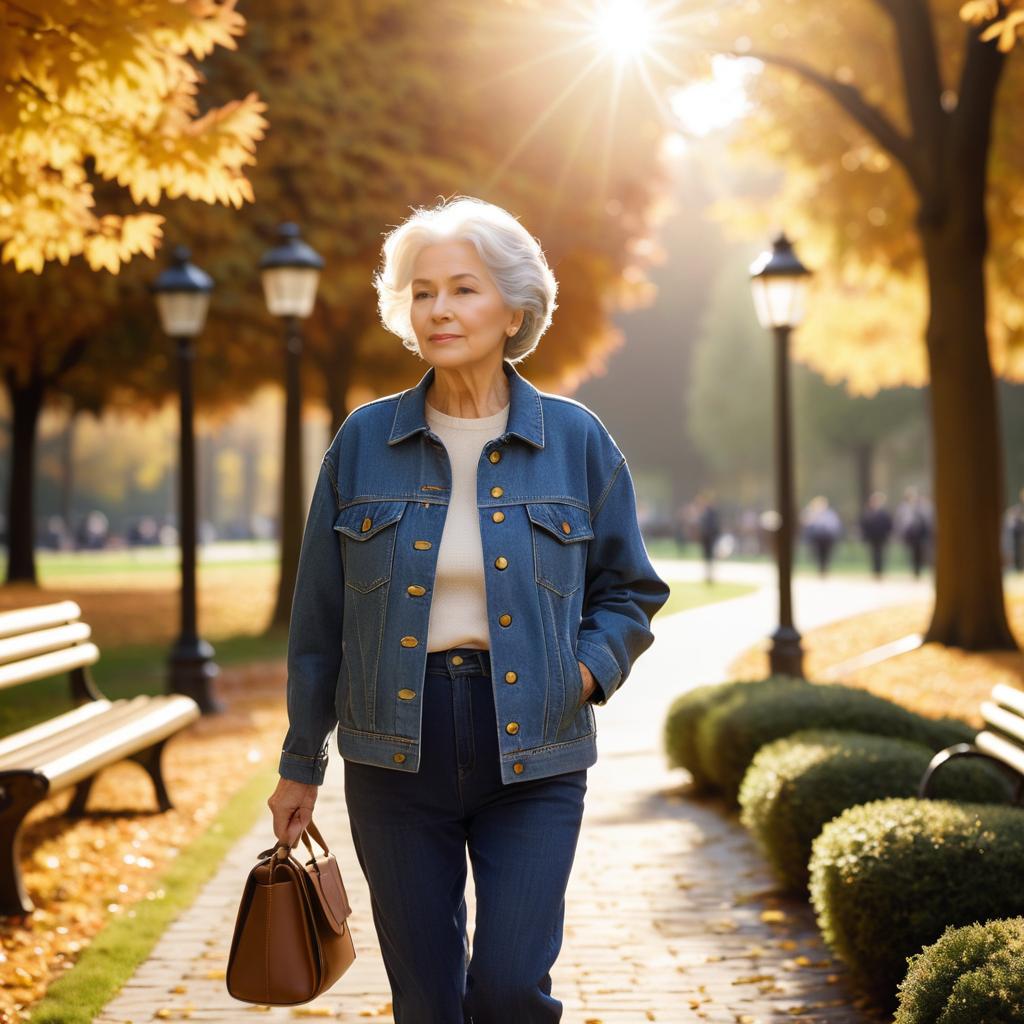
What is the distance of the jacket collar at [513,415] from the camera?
3.04m

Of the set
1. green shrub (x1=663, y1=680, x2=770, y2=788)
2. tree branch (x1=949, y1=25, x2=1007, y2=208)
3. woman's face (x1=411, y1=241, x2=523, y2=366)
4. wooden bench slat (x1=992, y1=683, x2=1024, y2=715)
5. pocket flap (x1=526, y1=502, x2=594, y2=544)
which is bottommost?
green shrub (x1=663, y1=680, x2=770, y2=788)

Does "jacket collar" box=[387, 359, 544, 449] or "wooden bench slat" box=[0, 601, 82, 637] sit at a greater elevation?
"jacket collar" box=[387, 359, 544, 449]

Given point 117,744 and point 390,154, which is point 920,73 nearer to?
point 390,154

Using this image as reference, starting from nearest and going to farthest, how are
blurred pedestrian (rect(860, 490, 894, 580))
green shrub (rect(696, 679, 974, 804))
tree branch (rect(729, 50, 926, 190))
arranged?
green shrub (rect(696, 679, 974, 804)), tree branch (rect(729, 50, 926, 190)), blurred pedestrian (rect(860, 490, 894, 580))

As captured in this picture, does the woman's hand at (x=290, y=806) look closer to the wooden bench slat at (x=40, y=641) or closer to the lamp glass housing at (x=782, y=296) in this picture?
the wooden bench slat at (x=40, y=641)

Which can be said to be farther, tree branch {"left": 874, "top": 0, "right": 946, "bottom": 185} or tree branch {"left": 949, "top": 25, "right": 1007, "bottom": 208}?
tree branch {"left": 874, "top": 0, "right": 946, "bottom": 185}

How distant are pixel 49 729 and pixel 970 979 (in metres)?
4.51

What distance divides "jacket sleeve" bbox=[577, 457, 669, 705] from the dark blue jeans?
267 millimetres

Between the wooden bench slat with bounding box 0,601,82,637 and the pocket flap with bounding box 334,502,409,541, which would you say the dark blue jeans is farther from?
the wooden bench slat with bounding box 0,601,82,637

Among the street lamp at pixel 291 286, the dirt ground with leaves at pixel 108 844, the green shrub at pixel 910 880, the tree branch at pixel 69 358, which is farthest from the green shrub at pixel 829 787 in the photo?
the tree branch at pixel 69 358

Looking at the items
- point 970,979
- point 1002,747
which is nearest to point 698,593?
point 1002,747

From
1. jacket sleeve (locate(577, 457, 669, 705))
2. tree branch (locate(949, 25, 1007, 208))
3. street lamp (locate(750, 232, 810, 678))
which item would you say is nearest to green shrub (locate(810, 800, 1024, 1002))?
jacket sleeve (locate(577, 457, 669, 705))

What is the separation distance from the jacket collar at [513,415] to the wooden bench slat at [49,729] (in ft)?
10.9

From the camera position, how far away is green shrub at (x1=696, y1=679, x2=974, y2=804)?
676 cm
